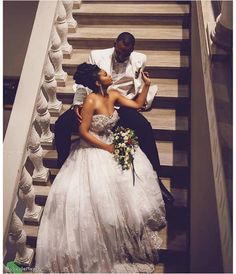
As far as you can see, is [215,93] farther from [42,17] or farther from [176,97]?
[42,17]

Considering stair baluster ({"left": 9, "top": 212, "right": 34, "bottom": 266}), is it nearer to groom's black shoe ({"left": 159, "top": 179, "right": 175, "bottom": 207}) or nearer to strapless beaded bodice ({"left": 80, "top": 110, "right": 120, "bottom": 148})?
strapless beaded bodice ({"left": 80, "top": 110, "right": 120, "bottom": 148})

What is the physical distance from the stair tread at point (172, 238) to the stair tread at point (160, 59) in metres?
1.93

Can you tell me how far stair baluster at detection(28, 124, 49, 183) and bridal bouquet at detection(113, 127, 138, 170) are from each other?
29.4 inches

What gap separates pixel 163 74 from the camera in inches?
182

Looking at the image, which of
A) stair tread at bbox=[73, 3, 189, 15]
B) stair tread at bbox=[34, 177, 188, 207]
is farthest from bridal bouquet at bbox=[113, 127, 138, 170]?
stair tread at bbox=[73, 3, 189, 15]

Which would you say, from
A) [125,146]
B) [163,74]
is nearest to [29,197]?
[125,146]

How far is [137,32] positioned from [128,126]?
1.60 meters

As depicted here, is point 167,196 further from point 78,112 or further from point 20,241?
point 20,241

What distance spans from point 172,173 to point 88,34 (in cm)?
213

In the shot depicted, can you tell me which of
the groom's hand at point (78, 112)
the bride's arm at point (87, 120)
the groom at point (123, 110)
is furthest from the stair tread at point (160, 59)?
the bride's arm at point (87, 120)

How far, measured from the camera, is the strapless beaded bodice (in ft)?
11.7

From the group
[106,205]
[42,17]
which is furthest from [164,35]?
[106,205]

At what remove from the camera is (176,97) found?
4.38m

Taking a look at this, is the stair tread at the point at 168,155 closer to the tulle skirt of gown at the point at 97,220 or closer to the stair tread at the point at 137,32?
the tulle skirt of gown at the point at 97,220
